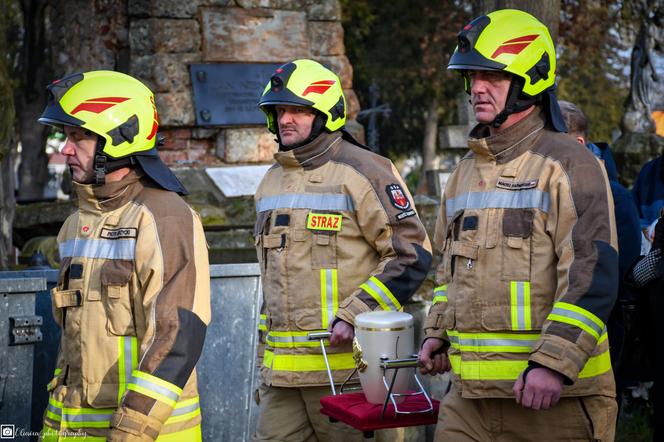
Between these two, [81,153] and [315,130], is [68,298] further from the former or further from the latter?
[315,130]

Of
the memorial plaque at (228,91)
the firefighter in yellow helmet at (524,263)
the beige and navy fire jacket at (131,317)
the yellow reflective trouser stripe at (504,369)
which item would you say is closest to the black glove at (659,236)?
the firefighter in yellow helmet at (524,263)

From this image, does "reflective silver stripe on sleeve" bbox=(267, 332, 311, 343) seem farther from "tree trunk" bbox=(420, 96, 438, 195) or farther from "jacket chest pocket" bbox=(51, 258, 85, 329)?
"tree trunk" bbox=(420, 96, 438, 195)

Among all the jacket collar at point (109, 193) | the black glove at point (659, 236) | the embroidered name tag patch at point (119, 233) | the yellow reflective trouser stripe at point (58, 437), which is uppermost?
the jacket collar at point (109, 193)

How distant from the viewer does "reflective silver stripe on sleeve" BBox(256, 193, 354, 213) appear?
498 cm

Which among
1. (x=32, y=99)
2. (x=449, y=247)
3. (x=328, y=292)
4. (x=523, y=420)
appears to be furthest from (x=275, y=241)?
(x=32, y=99)

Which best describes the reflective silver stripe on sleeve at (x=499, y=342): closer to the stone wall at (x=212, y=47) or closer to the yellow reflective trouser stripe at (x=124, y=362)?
the yellow reflective trouser stripe at (x=124, y=362)

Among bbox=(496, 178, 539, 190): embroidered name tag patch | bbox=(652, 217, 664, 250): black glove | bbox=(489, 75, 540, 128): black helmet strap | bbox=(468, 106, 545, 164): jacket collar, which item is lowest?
bbox=(652, 217, 664, 250): black glove

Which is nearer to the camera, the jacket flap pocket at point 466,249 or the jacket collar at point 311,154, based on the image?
the jacket flap pocket at point 466,249

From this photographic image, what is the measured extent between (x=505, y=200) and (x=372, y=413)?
882 mm

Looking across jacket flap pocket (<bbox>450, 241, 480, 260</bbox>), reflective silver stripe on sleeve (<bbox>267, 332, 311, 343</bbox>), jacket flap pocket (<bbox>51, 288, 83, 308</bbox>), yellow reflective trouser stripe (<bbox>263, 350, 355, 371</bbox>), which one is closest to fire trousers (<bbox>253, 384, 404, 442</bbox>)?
yellow reflective trouser stripe (<bbox>263, 350, 355, 371</bbox>)

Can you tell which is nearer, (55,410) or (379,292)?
(55,410)

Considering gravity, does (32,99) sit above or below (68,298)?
below

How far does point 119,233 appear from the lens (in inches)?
150

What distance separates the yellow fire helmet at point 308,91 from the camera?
508 cm
